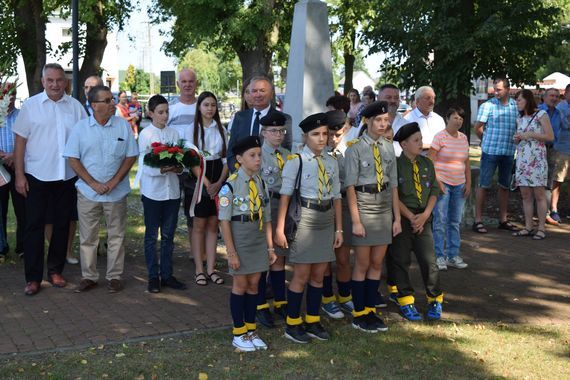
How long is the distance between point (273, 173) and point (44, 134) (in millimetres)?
2583

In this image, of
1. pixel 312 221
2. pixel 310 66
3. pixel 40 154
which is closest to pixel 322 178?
pixel 312 221

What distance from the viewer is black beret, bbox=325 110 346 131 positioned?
6.11 metres

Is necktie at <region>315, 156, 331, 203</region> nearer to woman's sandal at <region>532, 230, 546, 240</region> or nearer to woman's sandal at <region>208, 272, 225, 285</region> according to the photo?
woman's sandal at <region>208, 272, 225, 285</region>

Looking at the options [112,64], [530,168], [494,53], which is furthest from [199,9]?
[112,64]

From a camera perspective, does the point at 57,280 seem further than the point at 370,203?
Yes

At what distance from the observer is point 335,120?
6.14 m

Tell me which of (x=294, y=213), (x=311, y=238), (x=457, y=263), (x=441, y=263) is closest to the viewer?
(x=311, y=238)

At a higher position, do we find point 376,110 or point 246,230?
point 376,110

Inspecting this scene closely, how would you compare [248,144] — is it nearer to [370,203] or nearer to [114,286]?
[370,203]

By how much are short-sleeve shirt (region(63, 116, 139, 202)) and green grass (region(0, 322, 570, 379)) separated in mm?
2011

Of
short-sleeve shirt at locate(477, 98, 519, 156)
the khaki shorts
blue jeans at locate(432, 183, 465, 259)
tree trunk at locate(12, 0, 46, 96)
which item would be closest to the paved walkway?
blue jeans at locate(432, 183, 465, 259)

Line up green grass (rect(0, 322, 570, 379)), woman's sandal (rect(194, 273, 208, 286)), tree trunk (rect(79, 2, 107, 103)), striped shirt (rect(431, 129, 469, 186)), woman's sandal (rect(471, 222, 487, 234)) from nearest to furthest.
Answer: green grass (rect(0, 322, 570, 379))
woman's sandal (rect(194, 273, 208, 286))
striped shirt (rect(431, 129, 469, 186))
woman's sandal (rect(471, 222, 487, 234))
tree trunk (rect(79, 2, 107, 103))

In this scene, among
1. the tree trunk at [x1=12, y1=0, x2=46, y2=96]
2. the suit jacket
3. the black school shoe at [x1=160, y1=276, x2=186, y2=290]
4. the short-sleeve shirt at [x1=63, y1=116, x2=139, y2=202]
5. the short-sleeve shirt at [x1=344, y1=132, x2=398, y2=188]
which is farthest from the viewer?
the tree trunk at [x1=12, y1=0, x2=46, y2=96]

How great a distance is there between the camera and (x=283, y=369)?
5.28 meters
